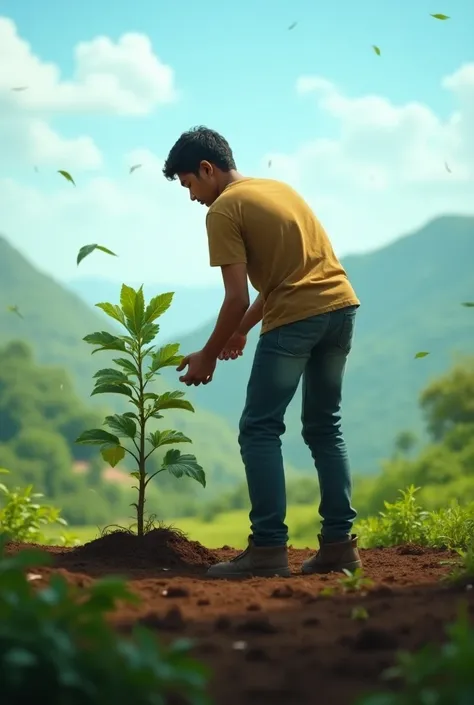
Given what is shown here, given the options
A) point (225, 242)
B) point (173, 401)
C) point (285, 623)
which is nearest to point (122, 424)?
point (173, 401)

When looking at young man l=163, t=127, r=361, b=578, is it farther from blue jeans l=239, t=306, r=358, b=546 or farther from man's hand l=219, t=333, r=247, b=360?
man's hand l=219, t=333, r=247, b=360

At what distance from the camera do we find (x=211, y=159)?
373 centimetres

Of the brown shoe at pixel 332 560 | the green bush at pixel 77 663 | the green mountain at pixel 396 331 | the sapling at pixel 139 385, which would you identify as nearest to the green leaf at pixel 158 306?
the sapling at pixel 139 385

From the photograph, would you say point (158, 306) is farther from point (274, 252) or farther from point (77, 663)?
point (77, 663)

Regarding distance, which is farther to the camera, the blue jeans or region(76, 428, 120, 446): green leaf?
region(76, 428, 120, 446): green leaf

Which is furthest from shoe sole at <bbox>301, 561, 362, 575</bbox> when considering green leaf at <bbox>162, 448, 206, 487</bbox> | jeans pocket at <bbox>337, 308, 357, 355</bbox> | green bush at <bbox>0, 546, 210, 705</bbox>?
green bush at <bbox>0, 546, 210, 705</bbox>

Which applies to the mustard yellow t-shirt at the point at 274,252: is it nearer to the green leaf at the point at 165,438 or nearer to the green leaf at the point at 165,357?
the green leaf at the point at 165,357

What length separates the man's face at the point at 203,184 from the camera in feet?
12.3

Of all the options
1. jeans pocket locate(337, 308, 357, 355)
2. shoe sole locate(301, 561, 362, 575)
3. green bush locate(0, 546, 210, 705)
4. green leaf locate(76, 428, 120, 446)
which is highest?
jeans pocket locate(337, 308, 357, 355)

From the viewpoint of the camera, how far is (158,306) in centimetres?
398

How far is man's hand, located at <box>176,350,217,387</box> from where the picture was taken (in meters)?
3.57

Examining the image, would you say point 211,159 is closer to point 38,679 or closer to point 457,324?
point 38,679

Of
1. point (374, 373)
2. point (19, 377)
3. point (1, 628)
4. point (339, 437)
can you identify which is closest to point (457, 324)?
point (374, 373)

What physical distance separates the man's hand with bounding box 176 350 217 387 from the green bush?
1932 mm
